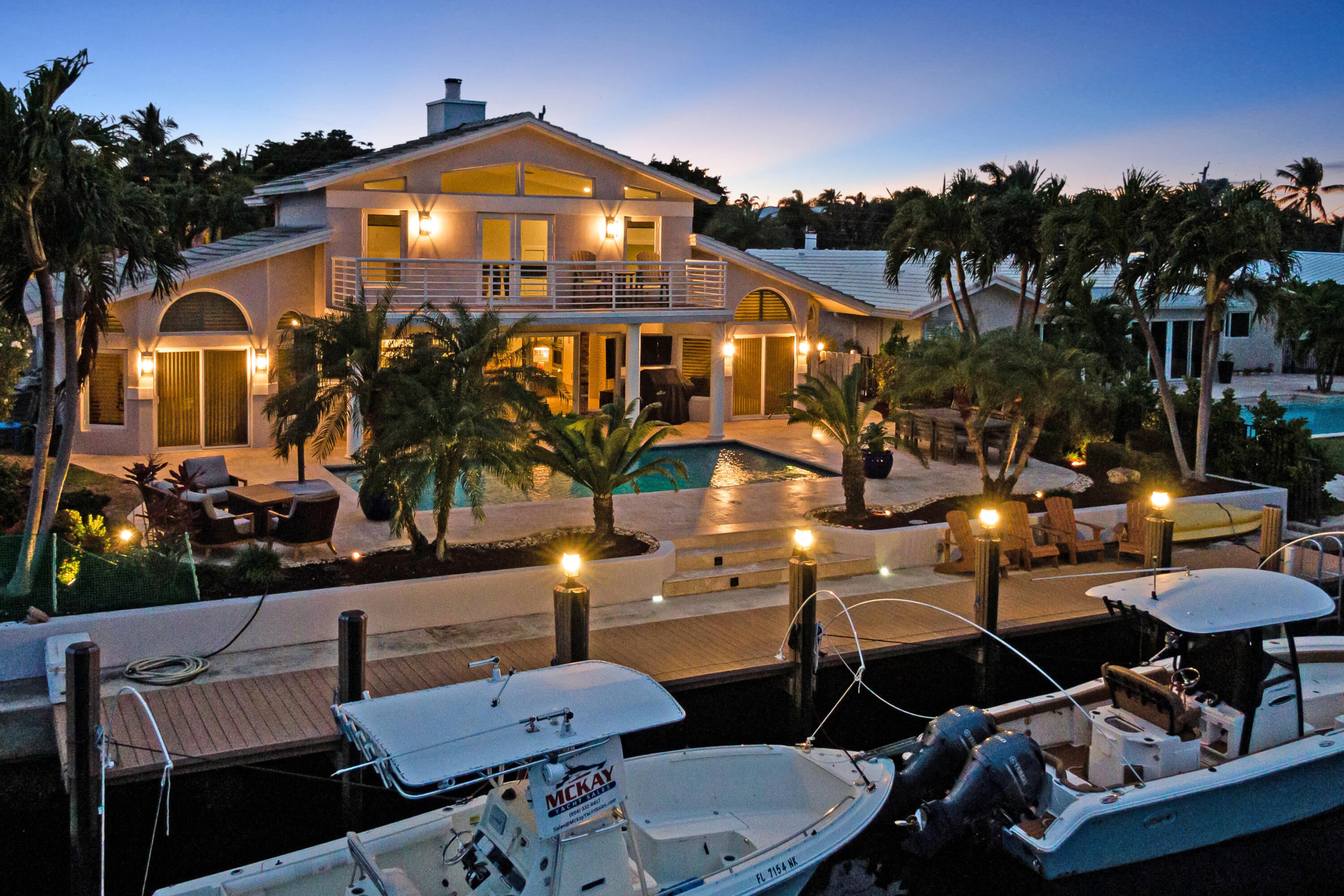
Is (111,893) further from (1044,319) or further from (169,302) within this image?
(1044,319)

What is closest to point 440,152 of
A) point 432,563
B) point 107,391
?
point 107,391

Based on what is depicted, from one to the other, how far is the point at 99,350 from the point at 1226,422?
66.1ft

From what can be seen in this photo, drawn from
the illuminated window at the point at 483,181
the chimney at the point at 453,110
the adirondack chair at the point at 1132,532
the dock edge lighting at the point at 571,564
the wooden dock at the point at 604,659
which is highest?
the chimney at the point at 453,110

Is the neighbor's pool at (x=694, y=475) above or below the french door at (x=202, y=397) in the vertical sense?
below

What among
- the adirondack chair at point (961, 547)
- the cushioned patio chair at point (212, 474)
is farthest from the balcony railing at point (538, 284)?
the adirondack chair at point (961, 547)

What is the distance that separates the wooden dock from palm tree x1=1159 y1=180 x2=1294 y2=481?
574 cm

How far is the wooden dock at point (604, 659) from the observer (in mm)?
10047

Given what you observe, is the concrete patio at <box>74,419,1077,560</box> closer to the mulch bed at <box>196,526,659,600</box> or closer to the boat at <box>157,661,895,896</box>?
the mulch bed at <box>196,526,659,600</box>

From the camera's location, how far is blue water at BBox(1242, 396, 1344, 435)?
31.0m

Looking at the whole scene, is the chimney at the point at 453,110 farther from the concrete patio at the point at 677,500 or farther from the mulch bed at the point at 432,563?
the mulch bed at the point at 432,563

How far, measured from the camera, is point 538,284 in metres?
25.1

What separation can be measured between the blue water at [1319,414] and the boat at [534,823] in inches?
1011

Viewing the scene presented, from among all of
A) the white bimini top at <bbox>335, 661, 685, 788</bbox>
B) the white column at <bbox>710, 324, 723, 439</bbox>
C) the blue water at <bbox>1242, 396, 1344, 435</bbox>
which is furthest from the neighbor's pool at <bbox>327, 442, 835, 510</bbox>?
the blue water at <bbox>1242, 396, 1344, 435</bbox>

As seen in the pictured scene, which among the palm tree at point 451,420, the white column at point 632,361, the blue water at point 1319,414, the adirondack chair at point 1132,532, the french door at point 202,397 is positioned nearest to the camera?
the palm tree at point 451,420
